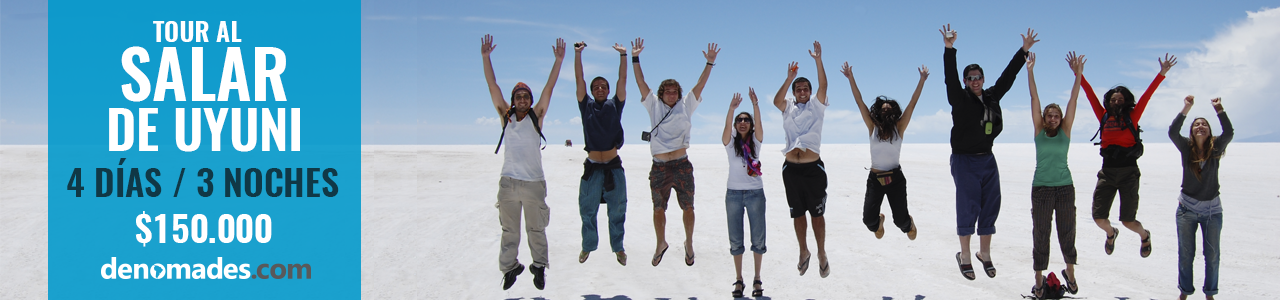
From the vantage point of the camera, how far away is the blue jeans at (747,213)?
6.76m

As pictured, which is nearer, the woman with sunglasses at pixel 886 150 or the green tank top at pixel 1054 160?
the green tank top at pixel 1054 160

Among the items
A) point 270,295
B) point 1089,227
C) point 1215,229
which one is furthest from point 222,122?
point 1089,227

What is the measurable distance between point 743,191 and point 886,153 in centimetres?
170

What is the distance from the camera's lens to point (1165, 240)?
1021 centimetres

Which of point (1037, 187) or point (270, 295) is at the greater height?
point (1037, 187)

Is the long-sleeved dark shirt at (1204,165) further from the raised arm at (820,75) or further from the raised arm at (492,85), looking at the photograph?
the raised arm at (492,85)

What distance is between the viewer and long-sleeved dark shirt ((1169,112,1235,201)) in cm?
636

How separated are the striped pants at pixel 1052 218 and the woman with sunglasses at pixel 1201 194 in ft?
3.31

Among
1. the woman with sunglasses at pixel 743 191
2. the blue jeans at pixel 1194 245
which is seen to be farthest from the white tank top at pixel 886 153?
the blue jeans at pixel 1194 245

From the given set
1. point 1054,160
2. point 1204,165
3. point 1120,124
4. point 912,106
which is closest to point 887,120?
point 912,106

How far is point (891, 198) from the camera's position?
7.31 m

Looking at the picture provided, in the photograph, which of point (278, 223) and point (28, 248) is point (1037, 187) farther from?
point (28, 248)

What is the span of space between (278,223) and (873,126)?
35.3ft

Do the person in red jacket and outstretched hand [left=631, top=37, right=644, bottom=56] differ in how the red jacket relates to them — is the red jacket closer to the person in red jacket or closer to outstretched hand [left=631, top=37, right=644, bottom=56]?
the person in red jacket
